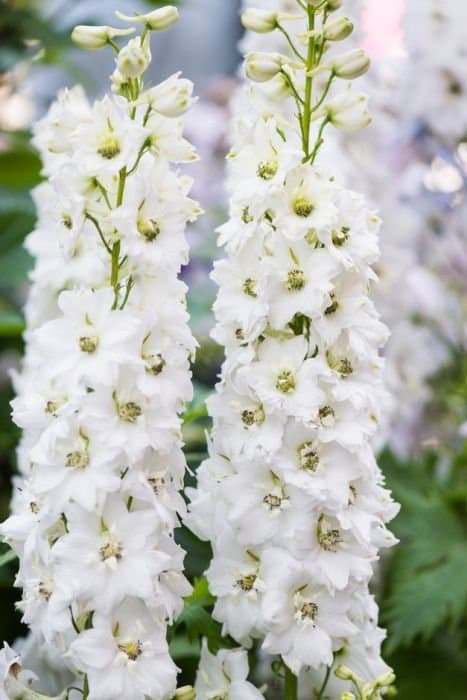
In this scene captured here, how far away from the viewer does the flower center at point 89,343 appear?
1.86ft

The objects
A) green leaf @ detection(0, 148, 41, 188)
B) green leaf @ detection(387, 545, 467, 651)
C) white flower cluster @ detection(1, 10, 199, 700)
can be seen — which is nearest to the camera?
white flower cluster @ detection(1, 10, 199, 700)

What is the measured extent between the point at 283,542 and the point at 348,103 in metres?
0.21

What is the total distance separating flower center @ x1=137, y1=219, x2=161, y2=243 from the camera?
1.88 ft

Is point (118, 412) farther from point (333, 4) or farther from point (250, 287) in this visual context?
point (333, 4)

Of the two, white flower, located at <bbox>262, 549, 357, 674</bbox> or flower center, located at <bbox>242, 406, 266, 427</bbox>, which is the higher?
flower center, located at <bbox>242, 406, 266, 427</bbox>

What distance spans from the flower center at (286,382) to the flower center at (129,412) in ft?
0.21

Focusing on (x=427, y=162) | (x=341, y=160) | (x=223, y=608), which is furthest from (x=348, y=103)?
(x=427, y=162)

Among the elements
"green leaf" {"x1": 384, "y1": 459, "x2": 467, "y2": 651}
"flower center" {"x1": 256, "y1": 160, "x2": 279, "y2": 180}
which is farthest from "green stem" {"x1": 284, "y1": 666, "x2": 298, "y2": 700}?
"green leaf" {"x1": 384, "y1": 459, "x2": 467, "y2": 651}

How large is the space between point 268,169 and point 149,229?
6cm

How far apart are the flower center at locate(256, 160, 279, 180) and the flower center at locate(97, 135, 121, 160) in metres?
0.07

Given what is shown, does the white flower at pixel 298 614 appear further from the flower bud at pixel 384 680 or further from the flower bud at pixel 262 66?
the flower bud at pixel 262 66

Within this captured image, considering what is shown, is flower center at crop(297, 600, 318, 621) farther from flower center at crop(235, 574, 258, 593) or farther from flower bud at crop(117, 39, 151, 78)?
flower bud at crop(117, 39, 151, 78)

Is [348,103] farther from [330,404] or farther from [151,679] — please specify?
[151,679]

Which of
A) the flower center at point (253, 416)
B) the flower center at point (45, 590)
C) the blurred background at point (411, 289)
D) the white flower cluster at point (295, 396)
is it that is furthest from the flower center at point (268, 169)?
the blurred background at point (411, 289)
